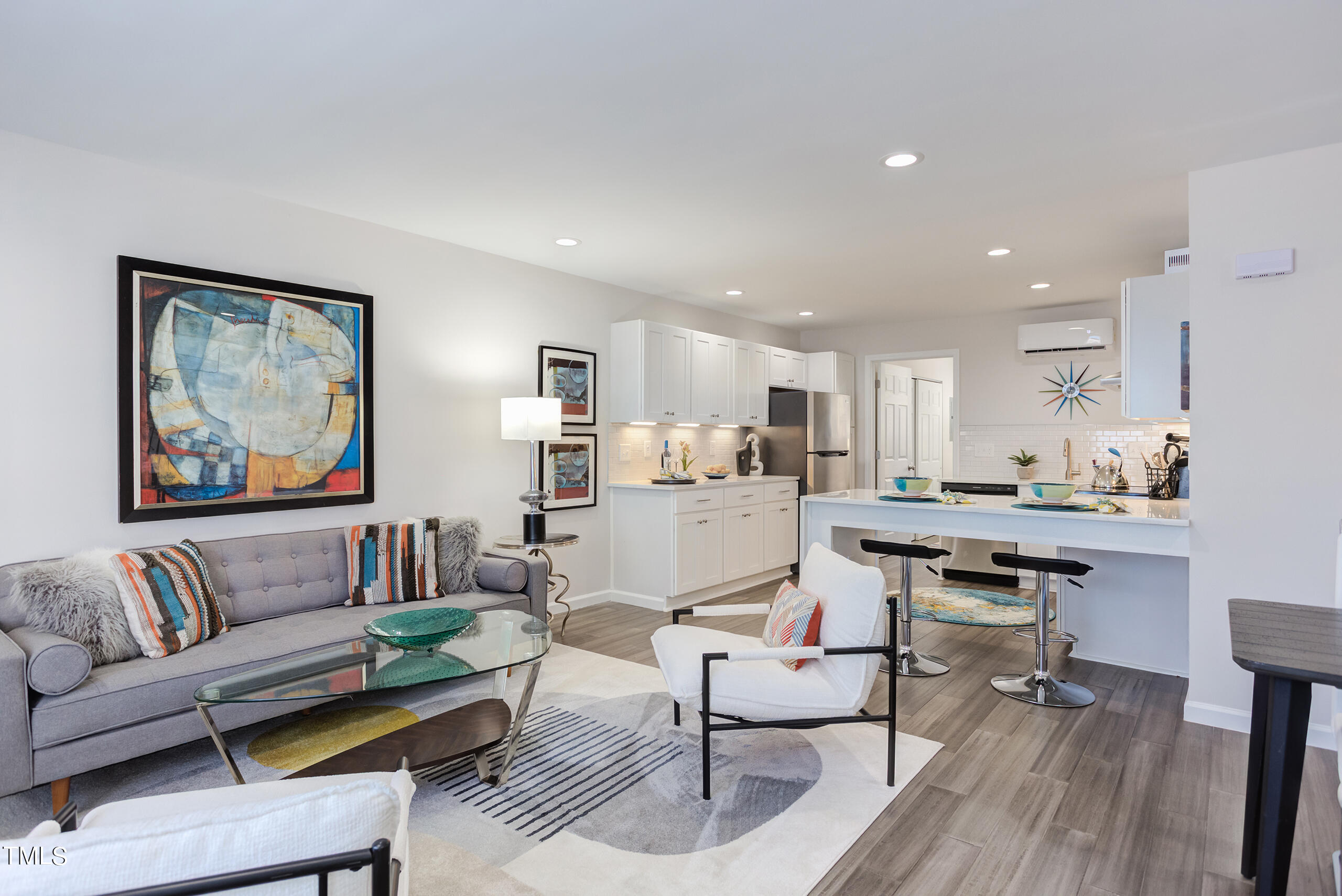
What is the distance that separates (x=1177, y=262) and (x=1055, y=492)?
135cm

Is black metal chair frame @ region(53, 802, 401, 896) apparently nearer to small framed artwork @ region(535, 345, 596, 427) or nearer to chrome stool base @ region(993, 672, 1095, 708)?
chrome stool base @ region(993, 672, 1095, 708)

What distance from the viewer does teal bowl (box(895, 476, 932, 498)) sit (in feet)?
13.8

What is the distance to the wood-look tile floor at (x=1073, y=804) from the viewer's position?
6.75 ft

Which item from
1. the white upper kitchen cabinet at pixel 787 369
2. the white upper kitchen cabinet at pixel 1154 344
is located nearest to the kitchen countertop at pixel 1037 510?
the white upper kitchen cabinet at pixel 1154 344

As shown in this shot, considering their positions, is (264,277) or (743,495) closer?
(264,277)

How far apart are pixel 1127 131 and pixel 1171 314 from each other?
4.03 feet

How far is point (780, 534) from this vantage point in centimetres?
654

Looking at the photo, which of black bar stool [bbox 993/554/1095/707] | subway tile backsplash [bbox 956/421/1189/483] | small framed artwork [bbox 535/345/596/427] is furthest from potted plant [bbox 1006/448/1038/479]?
small framed artwork [bbox 535/345/596/427]

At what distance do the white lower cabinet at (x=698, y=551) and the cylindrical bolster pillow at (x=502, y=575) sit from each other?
1.58 metres

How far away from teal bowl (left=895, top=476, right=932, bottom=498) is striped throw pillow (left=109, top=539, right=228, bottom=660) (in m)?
3.61

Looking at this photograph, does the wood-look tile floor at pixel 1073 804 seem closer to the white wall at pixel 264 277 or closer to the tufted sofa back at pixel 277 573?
the tufted sofa back at pixel 277 573

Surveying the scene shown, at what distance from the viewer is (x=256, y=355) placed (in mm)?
3588

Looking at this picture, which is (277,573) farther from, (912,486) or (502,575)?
(912,486)

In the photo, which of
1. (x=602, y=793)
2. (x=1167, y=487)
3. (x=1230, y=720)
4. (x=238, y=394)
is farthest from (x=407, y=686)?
(x=1167, y=487)
